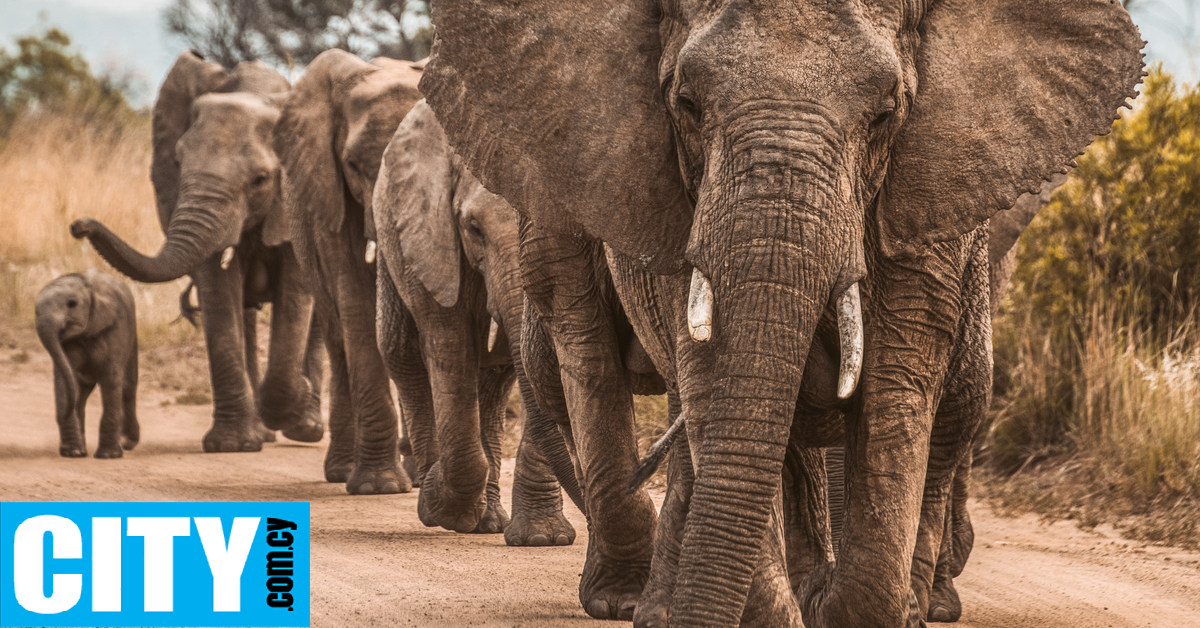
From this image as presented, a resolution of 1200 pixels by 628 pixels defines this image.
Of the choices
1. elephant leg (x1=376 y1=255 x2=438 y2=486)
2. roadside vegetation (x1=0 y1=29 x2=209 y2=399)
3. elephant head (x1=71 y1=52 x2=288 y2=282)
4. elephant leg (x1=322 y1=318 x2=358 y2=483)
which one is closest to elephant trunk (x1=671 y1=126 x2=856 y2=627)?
elephant leg (x1=376 y1=255 x2=438 y2=486)

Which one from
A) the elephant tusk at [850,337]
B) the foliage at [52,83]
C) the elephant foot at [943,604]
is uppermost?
the foliage at [52,83]

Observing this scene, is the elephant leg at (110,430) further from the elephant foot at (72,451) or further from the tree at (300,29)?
the tree at (300,29)

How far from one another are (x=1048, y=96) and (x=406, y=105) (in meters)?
4.71

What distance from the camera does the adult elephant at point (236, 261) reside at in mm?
9719

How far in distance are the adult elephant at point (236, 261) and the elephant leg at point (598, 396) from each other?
5.53 m

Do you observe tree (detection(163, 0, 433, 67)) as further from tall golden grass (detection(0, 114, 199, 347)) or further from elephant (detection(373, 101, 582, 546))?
elephant (detection(373, 101, 582, 546))

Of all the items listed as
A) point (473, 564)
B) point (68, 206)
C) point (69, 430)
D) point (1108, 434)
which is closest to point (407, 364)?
point (473, 564)

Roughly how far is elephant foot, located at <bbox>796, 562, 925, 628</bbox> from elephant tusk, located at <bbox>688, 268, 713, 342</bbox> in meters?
0.81

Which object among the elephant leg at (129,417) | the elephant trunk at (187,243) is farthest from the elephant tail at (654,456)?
the elephant leg at (129,417)

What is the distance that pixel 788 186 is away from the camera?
302cm

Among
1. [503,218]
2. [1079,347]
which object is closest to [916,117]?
[503,218]

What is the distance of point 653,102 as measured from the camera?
3.46m

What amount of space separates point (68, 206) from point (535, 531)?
524 inches

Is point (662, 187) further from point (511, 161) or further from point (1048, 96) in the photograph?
point (1048, 96)
